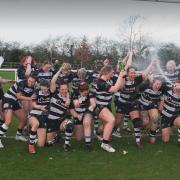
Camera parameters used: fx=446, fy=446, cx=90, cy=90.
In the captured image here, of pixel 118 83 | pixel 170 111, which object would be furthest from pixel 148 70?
pixel 170 111

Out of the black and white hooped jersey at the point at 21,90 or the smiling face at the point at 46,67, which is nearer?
the black and white hooped jersey at the point at 21,90

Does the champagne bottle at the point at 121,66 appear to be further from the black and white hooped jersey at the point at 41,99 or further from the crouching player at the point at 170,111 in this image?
the black and white hooped jersey at the point at 41,99

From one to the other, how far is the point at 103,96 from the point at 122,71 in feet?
2.43

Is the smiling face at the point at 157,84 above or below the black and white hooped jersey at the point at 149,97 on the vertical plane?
above

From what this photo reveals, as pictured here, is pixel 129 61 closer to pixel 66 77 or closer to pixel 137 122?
pixel 137 122

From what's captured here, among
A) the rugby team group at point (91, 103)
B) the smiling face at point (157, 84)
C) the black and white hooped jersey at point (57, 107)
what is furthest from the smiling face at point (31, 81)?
the smiling face at point (157, 84)

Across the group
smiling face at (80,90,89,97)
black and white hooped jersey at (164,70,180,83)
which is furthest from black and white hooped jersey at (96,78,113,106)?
black and white hooped jersey at (164,70,180,83)

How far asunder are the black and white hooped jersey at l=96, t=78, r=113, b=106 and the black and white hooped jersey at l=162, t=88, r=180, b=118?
62.9 inches

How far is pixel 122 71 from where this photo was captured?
10273mm

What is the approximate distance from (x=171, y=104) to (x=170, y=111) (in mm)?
179

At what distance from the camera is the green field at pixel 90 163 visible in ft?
26.1

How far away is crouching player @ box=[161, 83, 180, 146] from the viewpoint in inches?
434

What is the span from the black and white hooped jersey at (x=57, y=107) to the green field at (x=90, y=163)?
698 millimetres

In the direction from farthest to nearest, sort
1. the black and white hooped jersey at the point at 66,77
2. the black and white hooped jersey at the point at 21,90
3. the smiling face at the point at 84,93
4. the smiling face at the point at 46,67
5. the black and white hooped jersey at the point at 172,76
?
the black and white hooped jersey at the point at 66,77 < the smiling face at the point at 46,67 < the black and white hooped jersey at the point at 172,76 < the black and white hooped jersey at the point at 21,90 < the smiling face at the point at 84,93
